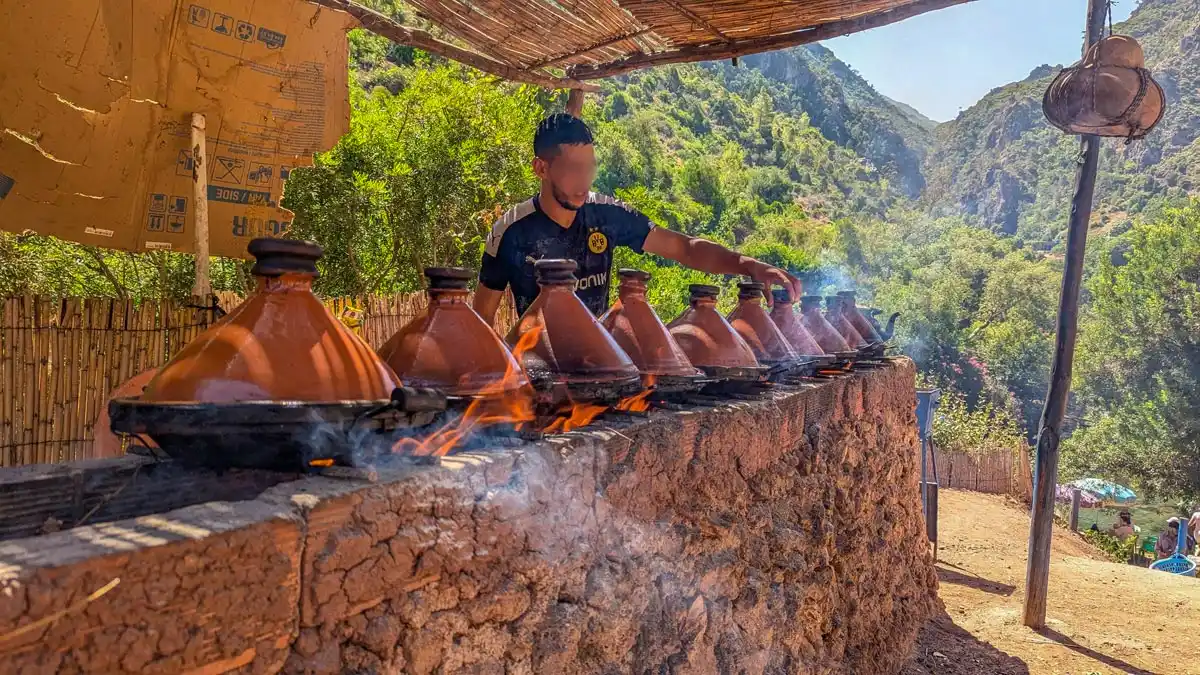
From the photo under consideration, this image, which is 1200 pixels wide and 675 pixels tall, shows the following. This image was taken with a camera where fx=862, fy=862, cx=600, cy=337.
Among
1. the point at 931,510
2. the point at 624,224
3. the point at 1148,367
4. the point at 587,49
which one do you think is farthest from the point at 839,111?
the point at 624,224

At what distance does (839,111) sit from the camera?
9156 cm

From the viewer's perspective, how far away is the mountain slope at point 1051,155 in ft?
180

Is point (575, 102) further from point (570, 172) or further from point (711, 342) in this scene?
point (711, 342)

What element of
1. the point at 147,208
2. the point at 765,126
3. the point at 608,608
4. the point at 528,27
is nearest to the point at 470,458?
the point at 608,608

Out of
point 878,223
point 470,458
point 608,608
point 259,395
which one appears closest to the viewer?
point 259,395

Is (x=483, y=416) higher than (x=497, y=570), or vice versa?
(x=483, y=416)

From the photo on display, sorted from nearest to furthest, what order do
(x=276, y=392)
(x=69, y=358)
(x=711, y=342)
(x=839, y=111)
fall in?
(x=276, y=392) → (x=711, y=342) → (x=69, y=358) → (x=839, y=111)

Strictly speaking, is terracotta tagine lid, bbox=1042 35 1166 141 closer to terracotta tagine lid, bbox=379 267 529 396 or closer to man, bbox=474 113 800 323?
man, bbox=474 113 800 323

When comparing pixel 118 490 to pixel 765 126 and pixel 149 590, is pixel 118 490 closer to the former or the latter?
pixel 149 590

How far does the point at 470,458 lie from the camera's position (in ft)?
5.37

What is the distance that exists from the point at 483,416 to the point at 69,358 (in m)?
2.88

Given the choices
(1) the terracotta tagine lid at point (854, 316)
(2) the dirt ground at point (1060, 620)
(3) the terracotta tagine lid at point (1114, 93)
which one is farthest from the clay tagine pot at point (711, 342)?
(3) the terracotta tagine lid at point (1114, 93)

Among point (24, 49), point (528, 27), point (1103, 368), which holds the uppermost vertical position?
point (528, 27)

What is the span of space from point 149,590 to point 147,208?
278cm
